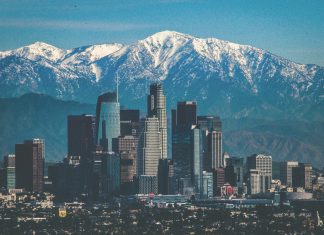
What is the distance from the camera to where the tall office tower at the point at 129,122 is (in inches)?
→ 7433

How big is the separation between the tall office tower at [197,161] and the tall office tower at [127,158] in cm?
615

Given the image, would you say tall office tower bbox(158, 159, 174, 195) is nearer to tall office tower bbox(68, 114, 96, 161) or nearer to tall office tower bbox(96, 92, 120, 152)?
tall office tower bbox(96, 92, 120, 152)

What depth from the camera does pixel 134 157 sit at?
178000mm

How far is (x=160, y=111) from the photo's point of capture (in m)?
192

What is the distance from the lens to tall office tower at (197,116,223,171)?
17966 cm

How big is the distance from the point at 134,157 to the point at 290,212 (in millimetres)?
43988

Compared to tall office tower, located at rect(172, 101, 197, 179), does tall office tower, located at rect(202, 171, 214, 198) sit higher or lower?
lower

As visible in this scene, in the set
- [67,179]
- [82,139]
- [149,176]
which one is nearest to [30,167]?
[67,179]

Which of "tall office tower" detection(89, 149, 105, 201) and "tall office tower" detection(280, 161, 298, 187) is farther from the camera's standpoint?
"tall office tower" detection(280, 161, 298, 187)

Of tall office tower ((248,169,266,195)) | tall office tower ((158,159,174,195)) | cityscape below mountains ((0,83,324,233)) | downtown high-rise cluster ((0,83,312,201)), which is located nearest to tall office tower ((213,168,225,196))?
downtown high-rise cluster ((0,83,312,201))

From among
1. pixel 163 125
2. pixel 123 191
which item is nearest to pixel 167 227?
pixel 123 191

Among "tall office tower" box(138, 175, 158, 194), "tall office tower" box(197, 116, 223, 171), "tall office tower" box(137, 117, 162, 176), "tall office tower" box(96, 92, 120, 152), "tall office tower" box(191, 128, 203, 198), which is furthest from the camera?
"tall office tower" box(96, 92, 120, 152)

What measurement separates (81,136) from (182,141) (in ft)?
58.1

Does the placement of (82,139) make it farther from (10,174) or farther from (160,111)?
(10,174)
